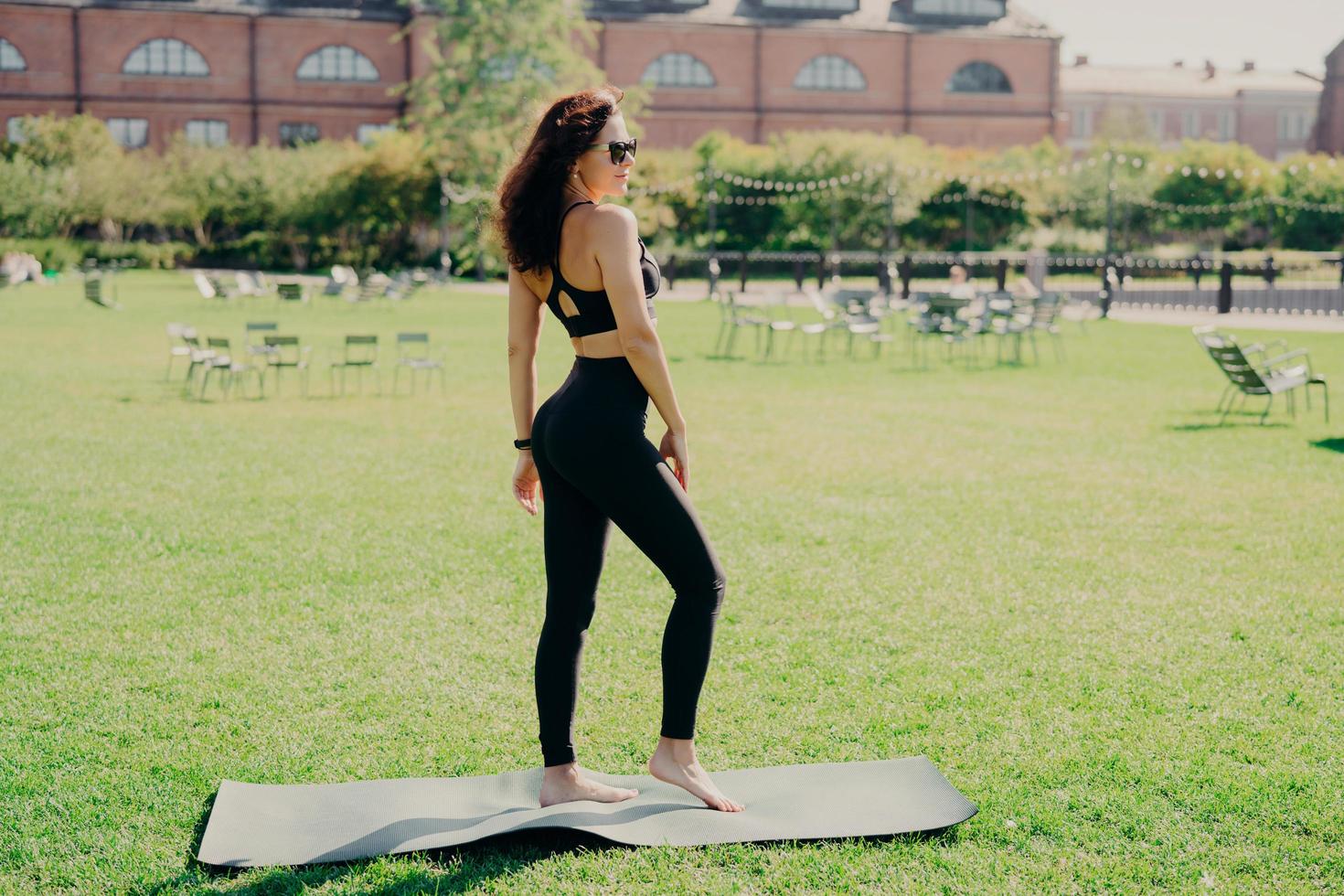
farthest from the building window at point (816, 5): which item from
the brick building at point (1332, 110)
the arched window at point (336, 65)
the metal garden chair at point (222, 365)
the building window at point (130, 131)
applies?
the metal garden chair at point (222, 365)

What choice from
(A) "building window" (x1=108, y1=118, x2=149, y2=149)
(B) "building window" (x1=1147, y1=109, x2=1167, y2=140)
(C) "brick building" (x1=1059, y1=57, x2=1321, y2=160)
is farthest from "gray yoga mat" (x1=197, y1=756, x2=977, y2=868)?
(B) "building window" (x1=1147, y1=109, x2=1167, y2=140)

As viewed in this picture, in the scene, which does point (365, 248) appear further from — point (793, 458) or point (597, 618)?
point (597, 618)

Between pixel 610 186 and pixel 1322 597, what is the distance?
4.55m

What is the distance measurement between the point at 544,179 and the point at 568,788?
168 cm

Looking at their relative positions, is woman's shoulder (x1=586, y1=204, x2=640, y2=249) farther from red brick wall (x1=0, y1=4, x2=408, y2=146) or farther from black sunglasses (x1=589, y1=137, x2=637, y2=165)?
red brick wall (x1=0, y1=4, x2=408, y2=146)

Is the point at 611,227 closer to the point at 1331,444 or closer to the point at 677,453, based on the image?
the point at 677,453

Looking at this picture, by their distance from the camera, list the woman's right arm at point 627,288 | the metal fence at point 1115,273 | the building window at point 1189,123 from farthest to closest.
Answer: the building window at point 1189,123
the metal fence at point 1115,273
the woman's right arm at point 627,288

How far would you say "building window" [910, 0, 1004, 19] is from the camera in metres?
62.4

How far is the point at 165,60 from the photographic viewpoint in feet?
190

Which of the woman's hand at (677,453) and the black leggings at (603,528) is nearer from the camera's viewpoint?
the black leggings at (603,528)

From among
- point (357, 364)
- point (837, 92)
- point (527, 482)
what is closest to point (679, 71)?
→ point (837, 92)

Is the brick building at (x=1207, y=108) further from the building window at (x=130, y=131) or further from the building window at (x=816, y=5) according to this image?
the building window at (x=130, y=131)

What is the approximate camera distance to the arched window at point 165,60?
57.5 metres

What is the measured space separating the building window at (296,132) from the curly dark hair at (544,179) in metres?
58.0
